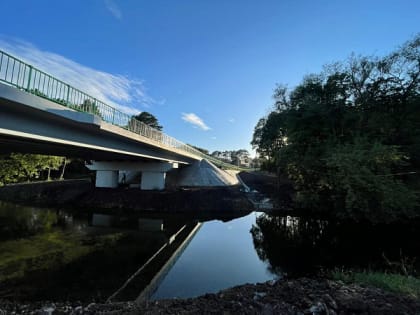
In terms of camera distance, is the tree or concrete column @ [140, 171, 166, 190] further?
the tree

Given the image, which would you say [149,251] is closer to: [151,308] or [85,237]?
[85,237]

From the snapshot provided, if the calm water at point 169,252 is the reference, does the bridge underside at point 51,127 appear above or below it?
above

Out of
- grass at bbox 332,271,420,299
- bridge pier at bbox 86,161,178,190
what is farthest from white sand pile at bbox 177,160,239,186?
grass at bbox 332,271,420,299

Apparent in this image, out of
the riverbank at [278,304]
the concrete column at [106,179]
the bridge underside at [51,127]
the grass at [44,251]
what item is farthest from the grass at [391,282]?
the concrete column at [106,179]

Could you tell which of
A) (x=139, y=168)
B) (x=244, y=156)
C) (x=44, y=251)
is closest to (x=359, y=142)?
(x=44, y=251)

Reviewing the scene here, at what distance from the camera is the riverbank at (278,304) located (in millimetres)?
4688

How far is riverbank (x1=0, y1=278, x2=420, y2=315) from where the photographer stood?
15.4 ft

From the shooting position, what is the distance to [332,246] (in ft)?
40.1

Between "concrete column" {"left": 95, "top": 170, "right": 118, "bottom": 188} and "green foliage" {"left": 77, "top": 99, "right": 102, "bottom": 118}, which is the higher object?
"green foliage" {"left": 77, "top": 99, "right": 102, "bottom": 118}

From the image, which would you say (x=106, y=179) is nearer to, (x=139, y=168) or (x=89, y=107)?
(x=139, y=168)

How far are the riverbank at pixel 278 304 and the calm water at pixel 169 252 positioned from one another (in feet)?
5.50

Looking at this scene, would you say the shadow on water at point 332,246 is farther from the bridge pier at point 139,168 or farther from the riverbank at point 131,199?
the bridge pier at point 139,168

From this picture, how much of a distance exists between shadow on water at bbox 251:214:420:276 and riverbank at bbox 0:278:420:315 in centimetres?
373

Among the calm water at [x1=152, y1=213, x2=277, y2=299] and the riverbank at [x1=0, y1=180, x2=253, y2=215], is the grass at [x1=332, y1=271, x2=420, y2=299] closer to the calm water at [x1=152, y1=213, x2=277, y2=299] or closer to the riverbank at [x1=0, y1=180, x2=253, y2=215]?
the calm water at [x1=152, y1=213, x2=277, y2=299]
